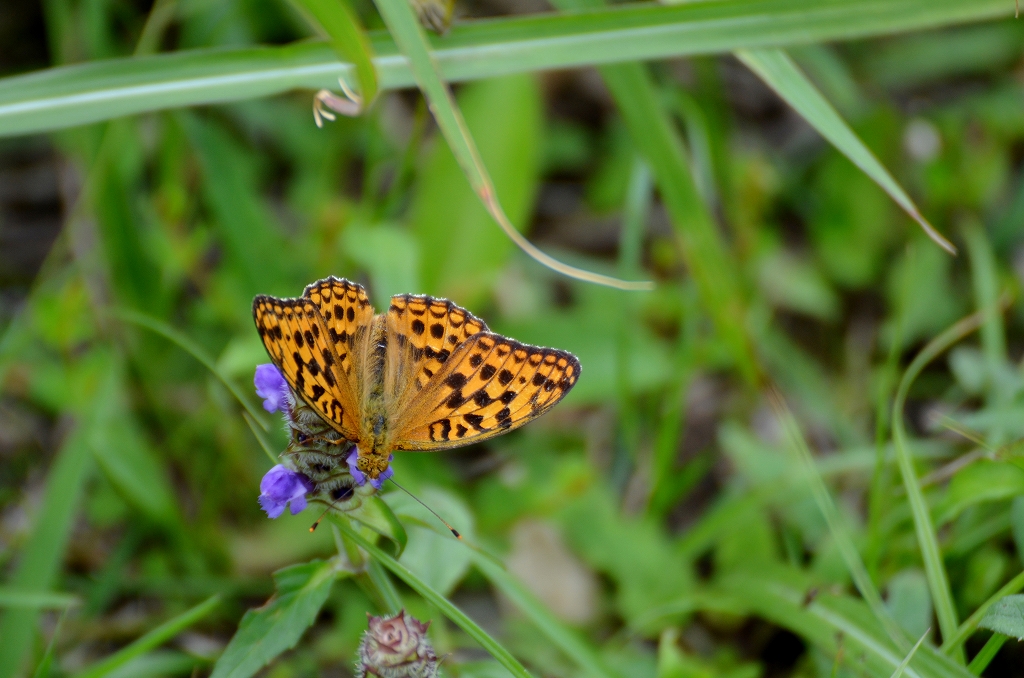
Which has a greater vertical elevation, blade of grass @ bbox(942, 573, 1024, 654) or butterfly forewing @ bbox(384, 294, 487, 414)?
butterfly forewing @ bbox(384, 294, 487, 414)

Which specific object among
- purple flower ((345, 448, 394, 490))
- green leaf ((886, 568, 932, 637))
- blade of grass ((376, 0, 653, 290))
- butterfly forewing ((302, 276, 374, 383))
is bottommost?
green leaf ((886, 568, 932, 637))

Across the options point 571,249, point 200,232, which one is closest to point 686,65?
point 571,249

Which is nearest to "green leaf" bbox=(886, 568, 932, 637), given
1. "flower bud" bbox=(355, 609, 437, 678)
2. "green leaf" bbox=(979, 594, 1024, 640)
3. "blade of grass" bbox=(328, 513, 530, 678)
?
"green leaf" bbox=(979, 594, 1024, 640)

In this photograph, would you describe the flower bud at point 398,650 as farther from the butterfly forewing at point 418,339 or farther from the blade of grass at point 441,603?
the butterfly forewing at point 418,339

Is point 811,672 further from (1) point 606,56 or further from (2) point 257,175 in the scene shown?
(2) point 257,175

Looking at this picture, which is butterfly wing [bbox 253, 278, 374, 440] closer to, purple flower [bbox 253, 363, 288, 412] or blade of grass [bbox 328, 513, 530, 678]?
purple flower [bbox 253, 363, 288, 412]

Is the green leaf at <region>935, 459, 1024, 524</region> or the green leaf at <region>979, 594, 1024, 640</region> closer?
the green leaf at <region>979, 594, 1024, 640</region>

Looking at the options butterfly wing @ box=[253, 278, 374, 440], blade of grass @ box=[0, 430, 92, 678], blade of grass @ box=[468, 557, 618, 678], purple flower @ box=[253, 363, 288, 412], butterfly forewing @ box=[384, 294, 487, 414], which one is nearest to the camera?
butterfly wing @ box=[253, 278, 374, 440]
